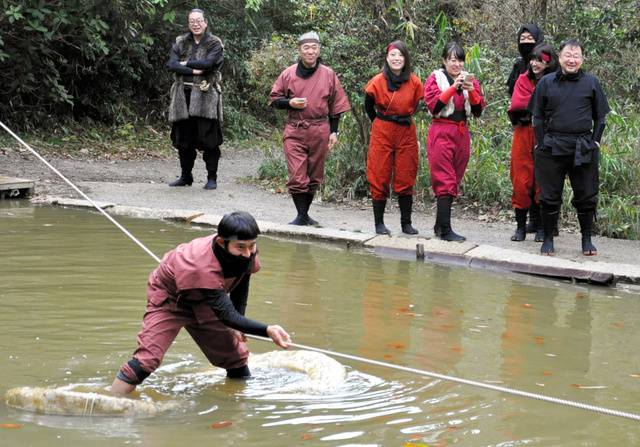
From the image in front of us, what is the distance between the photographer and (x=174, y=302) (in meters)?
5.10

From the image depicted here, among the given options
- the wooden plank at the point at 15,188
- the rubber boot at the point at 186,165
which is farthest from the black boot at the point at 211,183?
the wooden plank at the point at 15,188

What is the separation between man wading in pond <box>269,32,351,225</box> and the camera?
9852 mm

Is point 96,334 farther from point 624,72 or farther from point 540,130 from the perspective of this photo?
point 624,72

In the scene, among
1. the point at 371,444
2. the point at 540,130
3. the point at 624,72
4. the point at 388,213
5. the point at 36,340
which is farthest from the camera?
the point at 624,72

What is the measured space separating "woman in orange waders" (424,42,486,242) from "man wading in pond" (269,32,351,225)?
3.76 ft

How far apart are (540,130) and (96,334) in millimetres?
4257

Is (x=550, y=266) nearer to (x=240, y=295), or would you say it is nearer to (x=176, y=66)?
(x=240, y=295)

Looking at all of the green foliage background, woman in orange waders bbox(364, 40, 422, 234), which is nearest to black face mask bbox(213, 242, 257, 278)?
woman in orange waders bbox(364, 40, 422, 234)

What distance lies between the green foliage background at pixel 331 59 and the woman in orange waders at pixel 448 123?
1.65 metres

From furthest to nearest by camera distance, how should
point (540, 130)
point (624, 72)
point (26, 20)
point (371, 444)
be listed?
point (26, 20)
point (624, 72)
point (540, 130)
point (371, 444)

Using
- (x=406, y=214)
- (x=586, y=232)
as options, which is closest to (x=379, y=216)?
(x=406, y=214)

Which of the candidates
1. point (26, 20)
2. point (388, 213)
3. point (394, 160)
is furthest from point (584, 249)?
point (26, 20)

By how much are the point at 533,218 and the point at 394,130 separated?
1.54m

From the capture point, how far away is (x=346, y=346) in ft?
20.4
